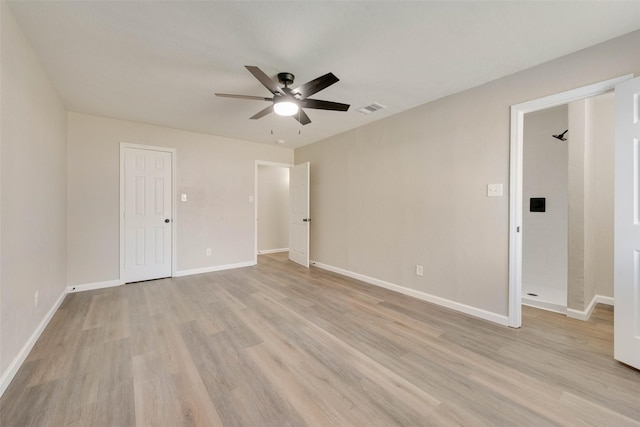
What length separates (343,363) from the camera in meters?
1.91

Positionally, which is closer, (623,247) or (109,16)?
(109,16)

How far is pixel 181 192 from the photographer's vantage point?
435cm

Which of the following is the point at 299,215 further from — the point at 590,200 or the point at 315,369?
the point at 590,200

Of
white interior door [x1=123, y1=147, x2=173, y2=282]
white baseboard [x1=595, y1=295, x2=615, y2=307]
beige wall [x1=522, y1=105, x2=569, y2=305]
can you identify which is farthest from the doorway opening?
white baseboard [x1=595, y1=295, x2=615, y2=307]

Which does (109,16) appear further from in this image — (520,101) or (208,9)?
(520,101)

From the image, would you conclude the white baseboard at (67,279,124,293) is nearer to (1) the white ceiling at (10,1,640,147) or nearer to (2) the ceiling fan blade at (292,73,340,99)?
(1) the white ceiling at (10,1,640,147)

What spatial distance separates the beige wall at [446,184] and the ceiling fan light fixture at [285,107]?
1705 millimetres

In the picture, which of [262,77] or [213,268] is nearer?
[262,77]

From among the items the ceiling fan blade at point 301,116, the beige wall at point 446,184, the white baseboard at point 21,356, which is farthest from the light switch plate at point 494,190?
the white baseboard at point 21,356

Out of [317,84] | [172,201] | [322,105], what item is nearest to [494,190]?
[322,105]

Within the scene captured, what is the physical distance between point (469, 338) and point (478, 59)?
251 centimetres

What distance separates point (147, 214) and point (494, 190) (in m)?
4.83

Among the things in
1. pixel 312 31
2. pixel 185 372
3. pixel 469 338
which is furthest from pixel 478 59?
pixel 185 372

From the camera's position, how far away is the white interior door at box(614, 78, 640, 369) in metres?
1.83
